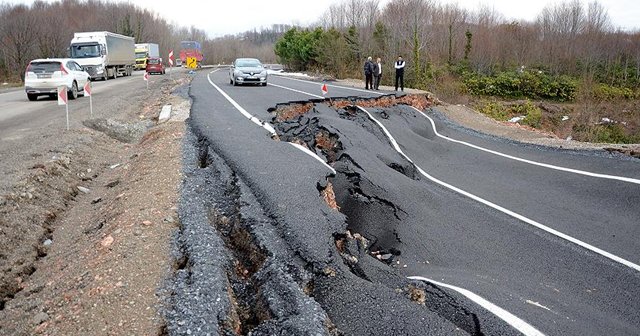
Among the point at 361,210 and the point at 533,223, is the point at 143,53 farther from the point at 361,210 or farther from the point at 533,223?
the point at 533,223

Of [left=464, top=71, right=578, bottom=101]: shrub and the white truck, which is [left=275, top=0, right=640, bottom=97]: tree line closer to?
[left=464, top=71, right=578, bottom=101]: shrub

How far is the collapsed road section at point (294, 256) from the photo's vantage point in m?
3.94

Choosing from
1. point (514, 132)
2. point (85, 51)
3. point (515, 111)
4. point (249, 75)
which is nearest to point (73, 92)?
point (249, 75)

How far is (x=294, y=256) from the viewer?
494 centimetres

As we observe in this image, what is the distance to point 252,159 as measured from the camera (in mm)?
8156

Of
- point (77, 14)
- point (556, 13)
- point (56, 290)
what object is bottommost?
point (56, 290)

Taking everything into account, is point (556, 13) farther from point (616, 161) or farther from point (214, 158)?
point (214, 158)

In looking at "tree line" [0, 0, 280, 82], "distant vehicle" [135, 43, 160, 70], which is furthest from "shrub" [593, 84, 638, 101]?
"distant vehicle" [135, 43, 160, 70]

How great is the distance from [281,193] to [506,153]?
7611 millimetres

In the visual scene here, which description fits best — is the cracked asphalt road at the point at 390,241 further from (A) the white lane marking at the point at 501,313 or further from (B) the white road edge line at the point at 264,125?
(B) the white road edge line at the point at 264,125

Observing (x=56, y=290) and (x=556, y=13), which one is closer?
(x=56, y=290)

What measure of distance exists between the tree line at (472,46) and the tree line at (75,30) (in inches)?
908

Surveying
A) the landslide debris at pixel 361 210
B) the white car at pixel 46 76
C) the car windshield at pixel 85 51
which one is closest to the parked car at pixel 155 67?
the car windshield at pixel 85 51

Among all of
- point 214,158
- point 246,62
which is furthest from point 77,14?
point 214,158
